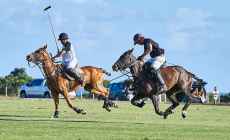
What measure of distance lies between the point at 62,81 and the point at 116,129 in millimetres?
9211

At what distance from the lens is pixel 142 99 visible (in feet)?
109

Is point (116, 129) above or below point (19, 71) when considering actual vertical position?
below

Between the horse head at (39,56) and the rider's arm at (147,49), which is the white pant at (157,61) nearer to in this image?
the rider's arm at (147,49)

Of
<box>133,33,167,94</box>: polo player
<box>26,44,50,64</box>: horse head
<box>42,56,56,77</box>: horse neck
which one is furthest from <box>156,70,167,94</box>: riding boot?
<box>26,44,50,64</box>: horse head

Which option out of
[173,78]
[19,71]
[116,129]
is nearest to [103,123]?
[116,129]

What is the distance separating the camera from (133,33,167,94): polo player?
3183 centimetres

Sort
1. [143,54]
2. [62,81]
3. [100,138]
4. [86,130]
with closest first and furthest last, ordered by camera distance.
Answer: [100,138] → [86,130] → [143,54] → [62,81]

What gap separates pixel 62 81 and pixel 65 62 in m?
0.73

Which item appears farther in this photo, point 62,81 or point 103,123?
point 62,81

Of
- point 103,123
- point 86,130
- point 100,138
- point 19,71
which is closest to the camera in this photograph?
point 100,138

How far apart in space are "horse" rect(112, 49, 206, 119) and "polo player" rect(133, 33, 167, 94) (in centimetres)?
22

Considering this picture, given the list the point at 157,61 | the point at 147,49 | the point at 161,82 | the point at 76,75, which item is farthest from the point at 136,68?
the point at 76,75

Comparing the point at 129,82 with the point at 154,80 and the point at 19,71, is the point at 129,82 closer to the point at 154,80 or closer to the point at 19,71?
the point at 154,80

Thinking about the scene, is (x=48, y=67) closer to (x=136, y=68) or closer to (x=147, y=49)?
(x=136, y=68)
